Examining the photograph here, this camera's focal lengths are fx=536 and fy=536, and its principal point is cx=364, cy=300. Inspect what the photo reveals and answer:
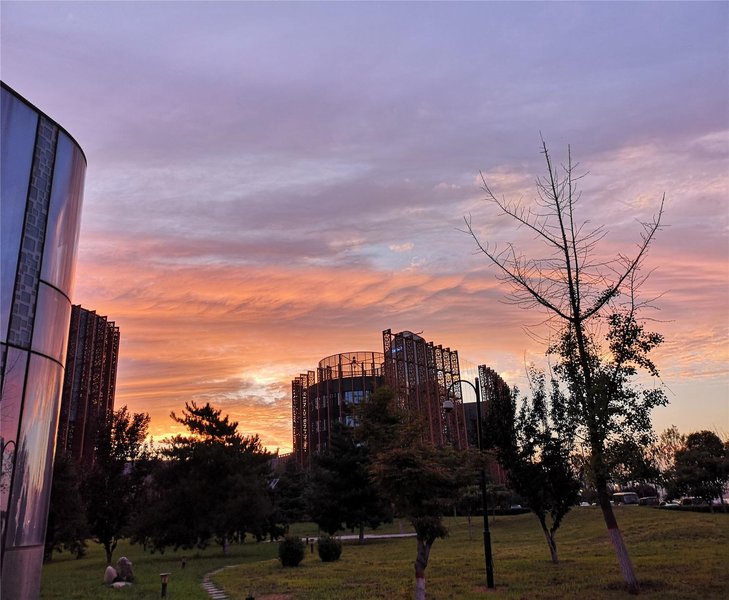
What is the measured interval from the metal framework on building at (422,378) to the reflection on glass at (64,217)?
55737 mm

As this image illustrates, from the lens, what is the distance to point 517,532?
4222cm

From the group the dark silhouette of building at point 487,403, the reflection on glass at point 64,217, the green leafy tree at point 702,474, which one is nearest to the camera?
the reflection on glass at point 64,217

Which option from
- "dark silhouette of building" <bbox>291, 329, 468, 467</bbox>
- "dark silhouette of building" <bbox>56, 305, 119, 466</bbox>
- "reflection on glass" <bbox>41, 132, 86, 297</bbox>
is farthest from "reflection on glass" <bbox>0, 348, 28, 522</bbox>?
"dark silhouette of building" <bbox>56, 305, 119, 466</bbox>

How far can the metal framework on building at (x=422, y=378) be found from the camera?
2965 inches

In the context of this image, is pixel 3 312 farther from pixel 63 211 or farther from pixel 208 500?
pixel 208 500

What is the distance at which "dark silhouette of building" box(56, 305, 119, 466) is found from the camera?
94.8 meters

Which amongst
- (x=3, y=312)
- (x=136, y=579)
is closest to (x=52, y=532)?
(x=136, y=579)

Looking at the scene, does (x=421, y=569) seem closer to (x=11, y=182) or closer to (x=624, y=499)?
(x=11, y=182)

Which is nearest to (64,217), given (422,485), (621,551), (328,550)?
(422,485)

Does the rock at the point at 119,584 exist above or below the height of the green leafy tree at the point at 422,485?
below

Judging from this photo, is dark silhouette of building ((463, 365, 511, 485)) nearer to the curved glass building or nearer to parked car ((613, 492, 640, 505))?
the curved glass building

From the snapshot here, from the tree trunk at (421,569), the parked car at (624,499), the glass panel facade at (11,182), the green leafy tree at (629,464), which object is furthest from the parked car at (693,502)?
the glass panel facade at (11,182)

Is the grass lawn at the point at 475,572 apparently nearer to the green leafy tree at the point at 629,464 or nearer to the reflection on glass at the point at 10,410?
the green leafy tree at the point at 629,464

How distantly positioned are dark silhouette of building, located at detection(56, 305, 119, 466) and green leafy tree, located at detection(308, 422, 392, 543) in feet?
211
